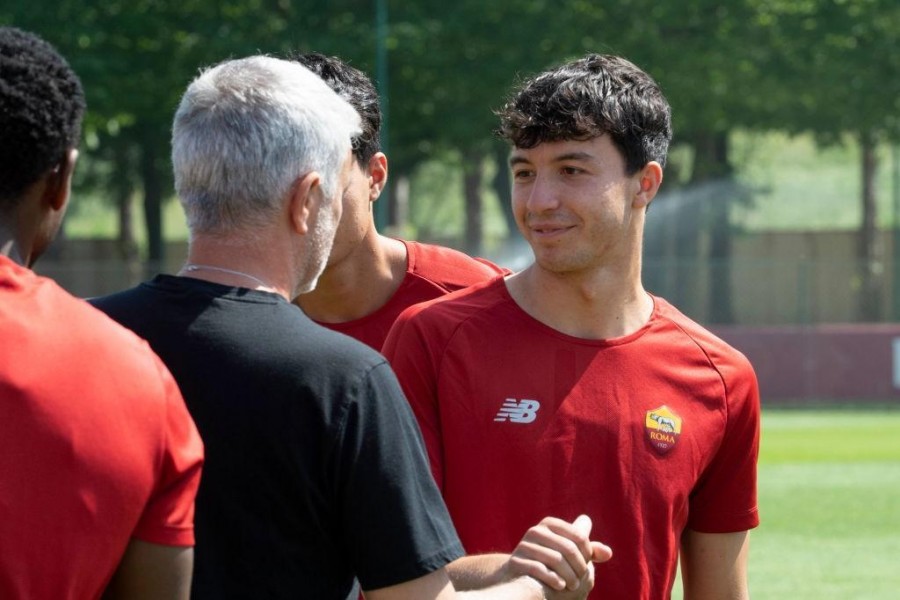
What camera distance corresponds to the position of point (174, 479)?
2541mm

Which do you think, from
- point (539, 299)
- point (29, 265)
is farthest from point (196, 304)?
point (539, 299)

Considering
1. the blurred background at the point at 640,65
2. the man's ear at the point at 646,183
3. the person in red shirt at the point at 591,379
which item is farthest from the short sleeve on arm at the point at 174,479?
the blurred background at the point at 640,65

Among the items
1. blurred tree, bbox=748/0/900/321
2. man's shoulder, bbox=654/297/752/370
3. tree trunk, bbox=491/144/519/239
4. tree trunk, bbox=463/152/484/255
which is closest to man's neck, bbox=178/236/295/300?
man's shoulder, bbox=654/297/752/370

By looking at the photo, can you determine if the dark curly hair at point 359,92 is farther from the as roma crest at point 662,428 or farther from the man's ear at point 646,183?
the as roma crest at point 662,428

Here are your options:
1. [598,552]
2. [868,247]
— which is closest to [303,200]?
[598,552]

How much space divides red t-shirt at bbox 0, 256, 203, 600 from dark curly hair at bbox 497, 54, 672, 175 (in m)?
1.96

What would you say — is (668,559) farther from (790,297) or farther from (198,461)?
(790,297)

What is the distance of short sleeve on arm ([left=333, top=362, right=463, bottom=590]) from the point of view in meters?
2.72

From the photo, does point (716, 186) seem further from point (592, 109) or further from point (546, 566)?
point (546, 566)

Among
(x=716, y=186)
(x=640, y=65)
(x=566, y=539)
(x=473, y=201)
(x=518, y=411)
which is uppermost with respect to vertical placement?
(x=640, y=65)

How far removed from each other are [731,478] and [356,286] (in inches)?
57.8

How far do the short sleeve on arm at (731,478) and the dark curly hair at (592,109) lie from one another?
71cm

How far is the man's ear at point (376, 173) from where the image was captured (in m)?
4.81

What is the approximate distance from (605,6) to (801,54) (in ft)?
17.4
